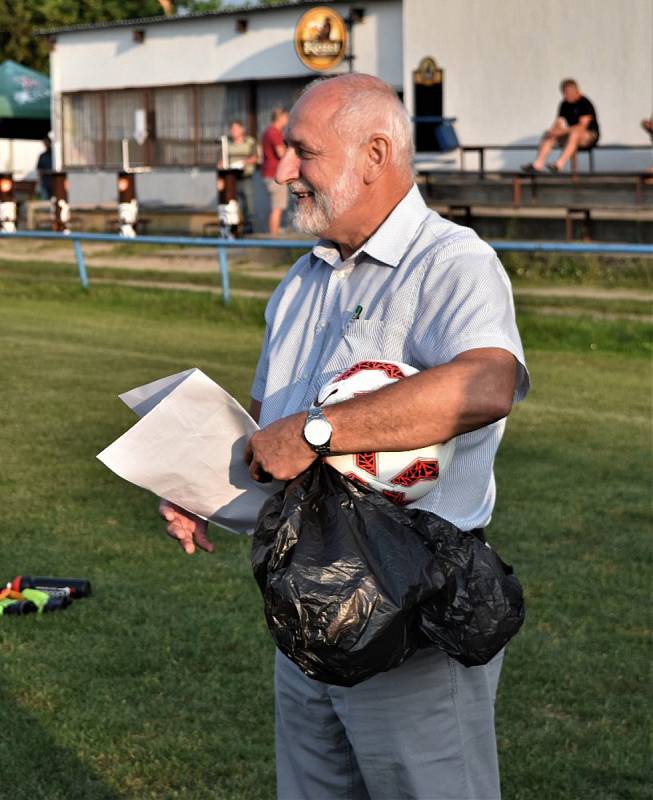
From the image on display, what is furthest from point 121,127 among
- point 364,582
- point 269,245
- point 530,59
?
point 364,582

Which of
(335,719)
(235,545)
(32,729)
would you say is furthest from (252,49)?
(335,719)

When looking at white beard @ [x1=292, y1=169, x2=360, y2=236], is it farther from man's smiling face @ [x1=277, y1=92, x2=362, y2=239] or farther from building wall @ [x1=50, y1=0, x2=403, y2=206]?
building wall @ [x1=50, y1=0, x2=403, y2=206]

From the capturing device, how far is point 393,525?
2.76 metres

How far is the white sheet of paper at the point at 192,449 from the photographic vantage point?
3088 mm

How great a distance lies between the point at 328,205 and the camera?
3.06 metres

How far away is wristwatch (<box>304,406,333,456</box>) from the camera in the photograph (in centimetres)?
276

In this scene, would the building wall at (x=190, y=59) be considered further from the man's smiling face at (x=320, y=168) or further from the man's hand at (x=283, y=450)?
the man's hand at (x=283, y=450)

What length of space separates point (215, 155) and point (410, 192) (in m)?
29.4

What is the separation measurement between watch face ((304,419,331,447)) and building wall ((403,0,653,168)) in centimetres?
2202

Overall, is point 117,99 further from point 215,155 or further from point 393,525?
point 393,525

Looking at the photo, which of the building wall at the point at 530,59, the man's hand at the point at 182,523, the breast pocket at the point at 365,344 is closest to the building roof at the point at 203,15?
the building wall at the point at 530,59

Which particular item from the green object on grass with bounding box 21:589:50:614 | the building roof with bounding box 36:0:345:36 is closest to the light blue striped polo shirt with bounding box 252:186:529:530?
the green object on grass with bounding box 21:589:50:614

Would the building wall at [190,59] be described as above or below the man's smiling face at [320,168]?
above

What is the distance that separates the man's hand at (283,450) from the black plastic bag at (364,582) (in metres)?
0.03
